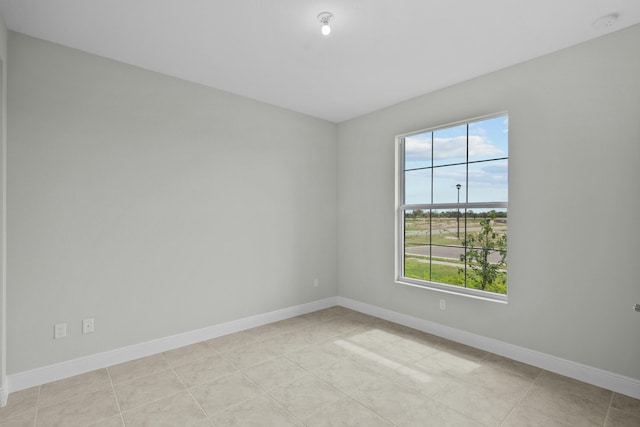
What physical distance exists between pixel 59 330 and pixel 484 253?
3808 millimetres

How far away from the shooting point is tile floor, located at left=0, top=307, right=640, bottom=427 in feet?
6.75

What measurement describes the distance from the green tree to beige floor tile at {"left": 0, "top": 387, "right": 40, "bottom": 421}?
148 inches

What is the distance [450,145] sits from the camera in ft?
11.6

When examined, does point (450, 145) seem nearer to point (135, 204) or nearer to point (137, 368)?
point (135, 204)


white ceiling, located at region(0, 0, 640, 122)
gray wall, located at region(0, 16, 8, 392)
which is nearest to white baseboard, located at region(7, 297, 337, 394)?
gray wall, located at region(0, 16, 8, 392)

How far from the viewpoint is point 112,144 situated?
9.18 ft

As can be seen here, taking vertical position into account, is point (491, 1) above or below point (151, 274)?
above

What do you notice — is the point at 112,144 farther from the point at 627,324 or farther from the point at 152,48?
the point at 627,324

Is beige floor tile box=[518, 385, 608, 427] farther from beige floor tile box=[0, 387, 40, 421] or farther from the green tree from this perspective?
beige floor tile box=[0, 387, 40, 421]

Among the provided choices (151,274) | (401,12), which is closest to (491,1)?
(401,12)

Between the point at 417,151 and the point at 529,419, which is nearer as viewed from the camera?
the point at 529,419

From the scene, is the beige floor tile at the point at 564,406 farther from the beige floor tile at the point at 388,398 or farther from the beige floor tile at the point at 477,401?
the beige floor tile at the point at 388,398

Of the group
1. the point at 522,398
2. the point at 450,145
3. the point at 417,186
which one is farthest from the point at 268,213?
the point at 522,398

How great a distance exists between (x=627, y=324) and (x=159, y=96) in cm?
428
